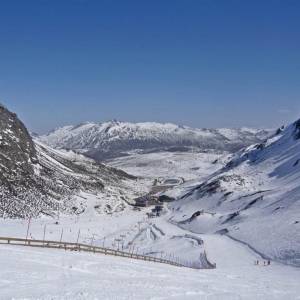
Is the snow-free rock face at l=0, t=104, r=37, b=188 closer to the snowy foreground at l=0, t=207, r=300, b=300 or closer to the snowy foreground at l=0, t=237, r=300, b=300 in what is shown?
the snowy foreground at l=0, t=207, r=300, b=300

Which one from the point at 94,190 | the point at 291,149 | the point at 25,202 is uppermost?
the point at 291,149

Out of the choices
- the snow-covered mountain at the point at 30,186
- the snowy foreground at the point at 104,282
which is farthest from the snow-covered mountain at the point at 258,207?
the snow-covered mountain at the point at 30,186

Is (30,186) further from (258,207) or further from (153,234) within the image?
(258,207)

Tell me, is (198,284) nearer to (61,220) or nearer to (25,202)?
(61,220)

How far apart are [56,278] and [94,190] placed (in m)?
165

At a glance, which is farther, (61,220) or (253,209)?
(61,220)

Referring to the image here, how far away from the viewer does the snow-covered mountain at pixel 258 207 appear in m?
75.3

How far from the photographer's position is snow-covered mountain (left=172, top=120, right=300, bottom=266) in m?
Result: 75.3

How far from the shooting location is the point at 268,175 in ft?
559

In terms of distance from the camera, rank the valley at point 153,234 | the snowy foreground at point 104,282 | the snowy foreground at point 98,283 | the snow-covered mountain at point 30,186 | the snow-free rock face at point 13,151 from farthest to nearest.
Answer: the snow-free rock face at point 13,151
the snow-covered mountain at point 30,186
the valley at point 153,234
the snowy foreground at point 104,282
the snowy foreground at point 98,283

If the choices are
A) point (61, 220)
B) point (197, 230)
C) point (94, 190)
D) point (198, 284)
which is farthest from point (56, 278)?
point (94, 190)

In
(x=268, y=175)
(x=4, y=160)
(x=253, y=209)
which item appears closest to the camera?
(x=253, y=209)

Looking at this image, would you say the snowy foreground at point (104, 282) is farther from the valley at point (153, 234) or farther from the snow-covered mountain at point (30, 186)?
the snow-covered mountain at point (30, 186)

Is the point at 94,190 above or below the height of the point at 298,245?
above
